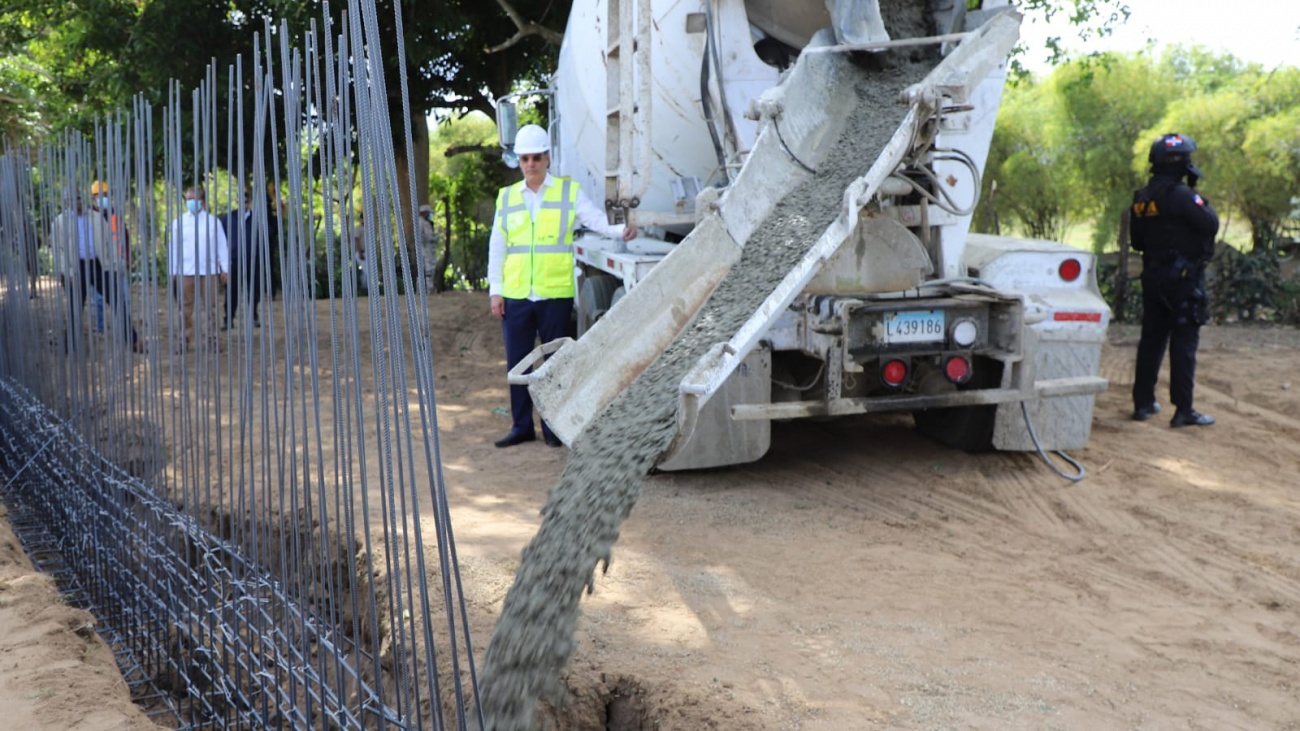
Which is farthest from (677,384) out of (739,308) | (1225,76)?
(1225,76)

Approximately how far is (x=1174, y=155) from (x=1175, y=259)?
2.14 ft

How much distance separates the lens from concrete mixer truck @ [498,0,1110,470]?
15.4 ft

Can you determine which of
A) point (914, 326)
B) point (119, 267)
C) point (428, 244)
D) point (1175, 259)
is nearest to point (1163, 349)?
point (1175, 259)

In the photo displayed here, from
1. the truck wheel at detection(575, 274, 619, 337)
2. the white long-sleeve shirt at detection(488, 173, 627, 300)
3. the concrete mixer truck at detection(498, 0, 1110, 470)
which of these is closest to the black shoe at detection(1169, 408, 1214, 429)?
the concrete mixer truck at detection(498, 0, 1110, 470)

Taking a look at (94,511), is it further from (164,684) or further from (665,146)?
(665,146)

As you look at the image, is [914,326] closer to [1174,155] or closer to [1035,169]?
[1174,155]

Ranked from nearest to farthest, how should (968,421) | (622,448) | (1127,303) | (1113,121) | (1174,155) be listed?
(622,448)
(968,421)
(1174,155)
(1127,303)
(1113,121)

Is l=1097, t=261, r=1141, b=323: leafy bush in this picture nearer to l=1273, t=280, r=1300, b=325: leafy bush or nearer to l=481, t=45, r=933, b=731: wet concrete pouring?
l=1273, t=280, r=1300, b=325: leafy bush

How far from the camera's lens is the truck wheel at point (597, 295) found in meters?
6.96

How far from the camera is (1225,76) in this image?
16938mm

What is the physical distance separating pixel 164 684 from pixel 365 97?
9.68 feet

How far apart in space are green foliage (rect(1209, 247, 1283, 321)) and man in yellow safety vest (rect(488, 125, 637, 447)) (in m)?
8.18

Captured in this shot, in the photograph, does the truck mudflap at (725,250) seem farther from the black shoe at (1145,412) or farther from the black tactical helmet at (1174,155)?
the black shoe at (1145,412)

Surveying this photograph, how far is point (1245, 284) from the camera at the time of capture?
1162 cm
